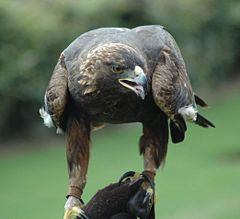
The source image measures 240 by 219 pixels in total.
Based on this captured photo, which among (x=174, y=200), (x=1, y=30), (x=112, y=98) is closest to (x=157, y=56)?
(x=112, y=98)

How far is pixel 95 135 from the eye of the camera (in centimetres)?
1677

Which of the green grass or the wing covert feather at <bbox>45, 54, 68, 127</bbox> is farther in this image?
the green grass

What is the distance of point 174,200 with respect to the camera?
1189 cm

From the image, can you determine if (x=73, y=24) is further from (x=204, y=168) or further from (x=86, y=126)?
(x=86, y=126)

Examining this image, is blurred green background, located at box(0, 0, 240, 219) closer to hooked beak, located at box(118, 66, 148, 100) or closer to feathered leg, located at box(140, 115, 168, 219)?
feathered leg, located at box(140, 115, 168, 219)

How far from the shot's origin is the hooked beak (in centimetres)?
512

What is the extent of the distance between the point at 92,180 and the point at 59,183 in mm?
561

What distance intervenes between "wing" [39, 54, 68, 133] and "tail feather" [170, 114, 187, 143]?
75 cm

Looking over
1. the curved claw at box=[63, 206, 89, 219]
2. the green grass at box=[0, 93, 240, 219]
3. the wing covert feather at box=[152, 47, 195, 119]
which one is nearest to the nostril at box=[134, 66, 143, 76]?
the wing covert feather at box=[152, 47, 195, 119]

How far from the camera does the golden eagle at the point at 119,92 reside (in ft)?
17.3

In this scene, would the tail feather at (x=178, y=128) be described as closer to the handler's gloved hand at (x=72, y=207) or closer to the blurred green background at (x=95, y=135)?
the handler's gloved hand at (x=72, y=207)

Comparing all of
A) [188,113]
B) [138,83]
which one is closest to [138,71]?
[138,83]

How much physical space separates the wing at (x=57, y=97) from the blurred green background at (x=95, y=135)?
547 cm

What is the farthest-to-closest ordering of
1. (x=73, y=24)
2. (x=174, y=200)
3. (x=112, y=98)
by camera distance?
(x=73, y=24) → (x=174, y=200) → (x=112, y=98)
